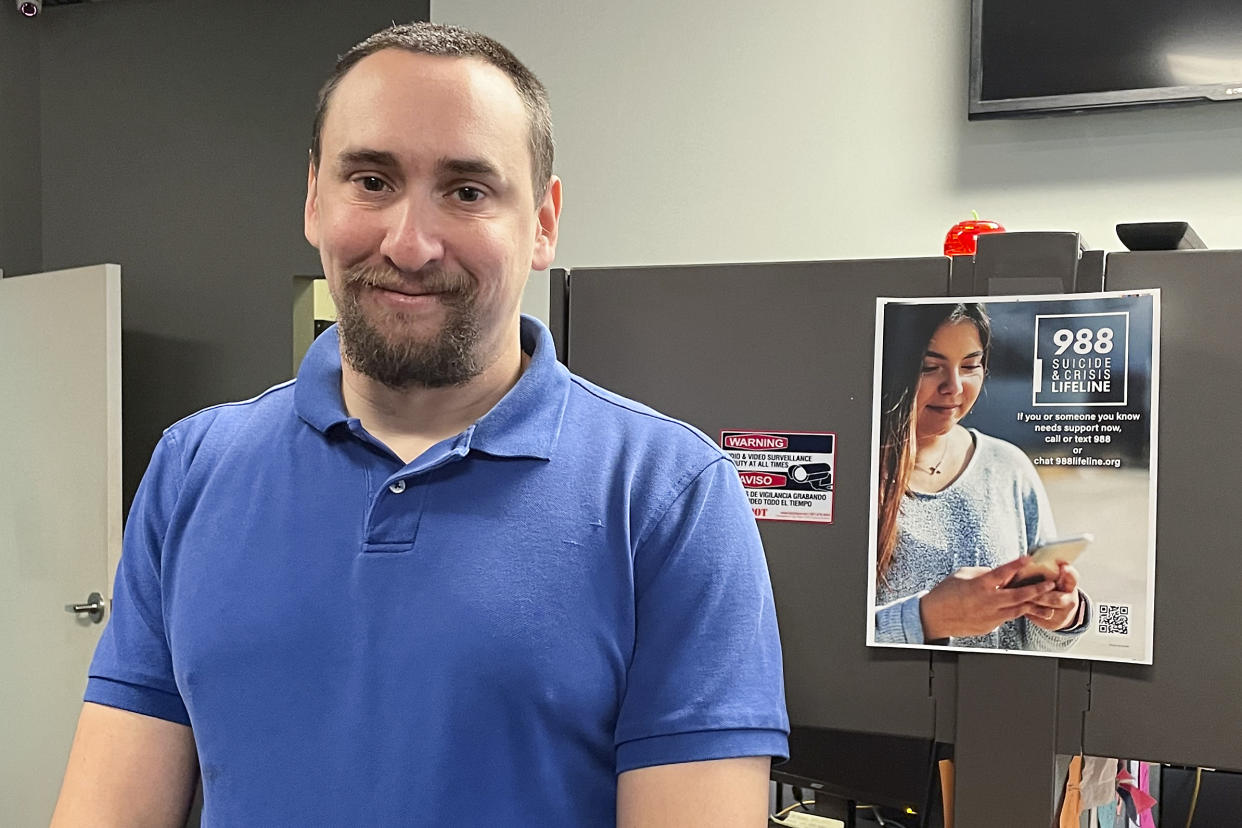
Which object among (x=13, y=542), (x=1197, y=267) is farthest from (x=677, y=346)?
(x=13, y=542)

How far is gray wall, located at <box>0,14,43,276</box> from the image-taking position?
3.87 meters

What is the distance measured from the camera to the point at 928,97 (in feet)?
7.22

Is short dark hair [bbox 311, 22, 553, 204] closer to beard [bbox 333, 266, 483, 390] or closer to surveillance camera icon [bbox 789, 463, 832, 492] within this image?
beard [bbox 333, 266, 483, 390]

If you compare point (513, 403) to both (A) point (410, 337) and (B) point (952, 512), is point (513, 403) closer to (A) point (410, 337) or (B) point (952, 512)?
(A) point (410, 337)

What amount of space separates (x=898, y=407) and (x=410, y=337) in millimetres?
444

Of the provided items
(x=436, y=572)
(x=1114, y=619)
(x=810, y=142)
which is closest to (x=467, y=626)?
(x=436, y=572)

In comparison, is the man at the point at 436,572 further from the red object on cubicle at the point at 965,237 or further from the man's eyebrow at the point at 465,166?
the red object on cubicle at the point at 965,237

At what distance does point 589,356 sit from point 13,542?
2.85m

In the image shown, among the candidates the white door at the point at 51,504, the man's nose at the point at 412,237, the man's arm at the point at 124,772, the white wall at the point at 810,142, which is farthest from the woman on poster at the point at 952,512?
the white door at the point at 51,504

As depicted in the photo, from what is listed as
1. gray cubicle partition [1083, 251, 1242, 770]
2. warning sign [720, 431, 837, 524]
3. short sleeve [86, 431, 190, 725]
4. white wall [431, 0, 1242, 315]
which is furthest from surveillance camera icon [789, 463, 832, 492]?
white wall [431, 0, 1242, 315]

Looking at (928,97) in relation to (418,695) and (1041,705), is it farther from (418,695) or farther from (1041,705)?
(418,695)

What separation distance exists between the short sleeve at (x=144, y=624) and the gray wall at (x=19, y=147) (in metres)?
3.35

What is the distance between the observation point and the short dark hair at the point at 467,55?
3.09ft

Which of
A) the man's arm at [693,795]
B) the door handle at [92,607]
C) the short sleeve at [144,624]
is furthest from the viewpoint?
the door handle at [92,607]
